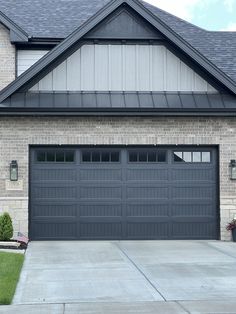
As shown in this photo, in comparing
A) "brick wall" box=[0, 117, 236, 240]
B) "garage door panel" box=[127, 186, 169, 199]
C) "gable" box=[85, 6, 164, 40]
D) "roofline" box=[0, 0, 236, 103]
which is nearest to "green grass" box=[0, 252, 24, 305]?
"brick wall" box=[0, 117, 236, 240]

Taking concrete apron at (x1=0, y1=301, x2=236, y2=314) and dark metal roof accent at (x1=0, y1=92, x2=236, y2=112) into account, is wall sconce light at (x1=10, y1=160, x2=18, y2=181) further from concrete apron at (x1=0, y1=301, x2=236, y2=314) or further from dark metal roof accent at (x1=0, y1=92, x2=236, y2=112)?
concrete apron at (x1=0, y1=301, x2=236, y2=314)

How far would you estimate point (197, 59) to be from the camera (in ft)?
52.1

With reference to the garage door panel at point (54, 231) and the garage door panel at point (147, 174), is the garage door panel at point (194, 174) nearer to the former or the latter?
the garage door panel at point (147, 174)

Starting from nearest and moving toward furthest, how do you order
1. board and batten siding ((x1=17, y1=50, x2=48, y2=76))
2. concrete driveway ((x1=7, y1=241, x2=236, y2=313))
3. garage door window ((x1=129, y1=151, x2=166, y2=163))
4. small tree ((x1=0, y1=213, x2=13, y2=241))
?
concrete driveway ((x1=7, y1=241, x2=236, y2=313)) → small tree ((x1=0, y1=213, x2=13, y2=241)) → garage door window ((x1=129, y1=151, x2=166, y2=163)) → board and batten siding ((x1=17, y1=50, x2=48, y2=76))

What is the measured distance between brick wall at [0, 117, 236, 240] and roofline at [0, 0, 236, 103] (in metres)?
1.10

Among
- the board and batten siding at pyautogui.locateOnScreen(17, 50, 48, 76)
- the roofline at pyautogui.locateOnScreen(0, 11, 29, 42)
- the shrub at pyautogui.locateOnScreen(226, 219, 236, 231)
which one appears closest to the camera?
the shrub at pyautogui.locateOnScreen(226, 219, 236, 231)

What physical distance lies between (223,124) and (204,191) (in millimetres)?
2046

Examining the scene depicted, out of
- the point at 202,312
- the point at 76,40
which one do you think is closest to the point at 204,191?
the point at 76,40

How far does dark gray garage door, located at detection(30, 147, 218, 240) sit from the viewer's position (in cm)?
1627

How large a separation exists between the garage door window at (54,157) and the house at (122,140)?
0.03m

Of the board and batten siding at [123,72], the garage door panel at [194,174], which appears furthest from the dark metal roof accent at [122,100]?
the garage door panel at [194,174]

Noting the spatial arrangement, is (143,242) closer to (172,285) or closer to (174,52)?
(174,52)

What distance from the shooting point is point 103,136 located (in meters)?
16.3

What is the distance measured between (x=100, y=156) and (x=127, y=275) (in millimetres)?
6599
